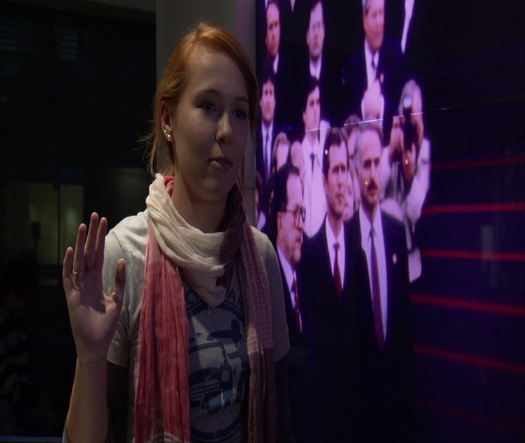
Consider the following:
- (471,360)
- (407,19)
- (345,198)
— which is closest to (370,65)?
(407,19)

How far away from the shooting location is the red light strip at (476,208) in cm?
198

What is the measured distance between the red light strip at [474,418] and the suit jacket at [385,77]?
3.42 ft

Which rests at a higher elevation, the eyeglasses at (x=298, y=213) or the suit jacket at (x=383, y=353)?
the eyeglasses at (x=298, y=213)

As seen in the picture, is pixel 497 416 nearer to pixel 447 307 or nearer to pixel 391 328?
pixel 447 307

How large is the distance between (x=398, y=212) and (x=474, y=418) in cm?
80

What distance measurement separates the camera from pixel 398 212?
2381 millimetres

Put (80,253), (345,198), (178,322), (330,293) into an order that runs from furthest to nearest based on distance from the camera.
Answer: (330,293)
(345,198)
(178,322)
(80,253)

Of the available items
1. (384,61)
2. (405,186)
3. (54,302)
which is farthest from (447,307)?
(54,302)

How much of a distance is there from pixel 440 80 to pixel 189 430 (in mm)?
1590

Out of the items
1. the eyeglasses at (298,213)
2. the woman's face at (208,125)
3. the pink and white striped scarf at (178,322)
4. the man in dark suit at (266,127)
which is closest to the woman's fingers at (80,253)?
the pink and white striped scarf at (178,322)

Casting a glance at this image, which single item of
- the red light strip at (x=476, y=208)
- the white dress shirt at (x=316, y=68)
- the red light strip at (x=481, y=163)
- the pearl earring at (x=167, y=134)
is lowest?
the red light strip at (x=476, y=208)

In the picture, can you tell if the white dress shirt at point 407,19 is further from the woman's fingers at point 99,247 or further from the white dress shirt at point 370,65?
the woman's fingers at point 99,247

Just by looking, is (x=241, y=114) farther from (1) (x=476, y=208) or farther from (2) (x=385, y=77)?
(2) (x=385, y=77)

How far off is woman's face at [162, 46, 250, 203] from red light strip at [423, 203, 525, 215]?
1068 millimetres
